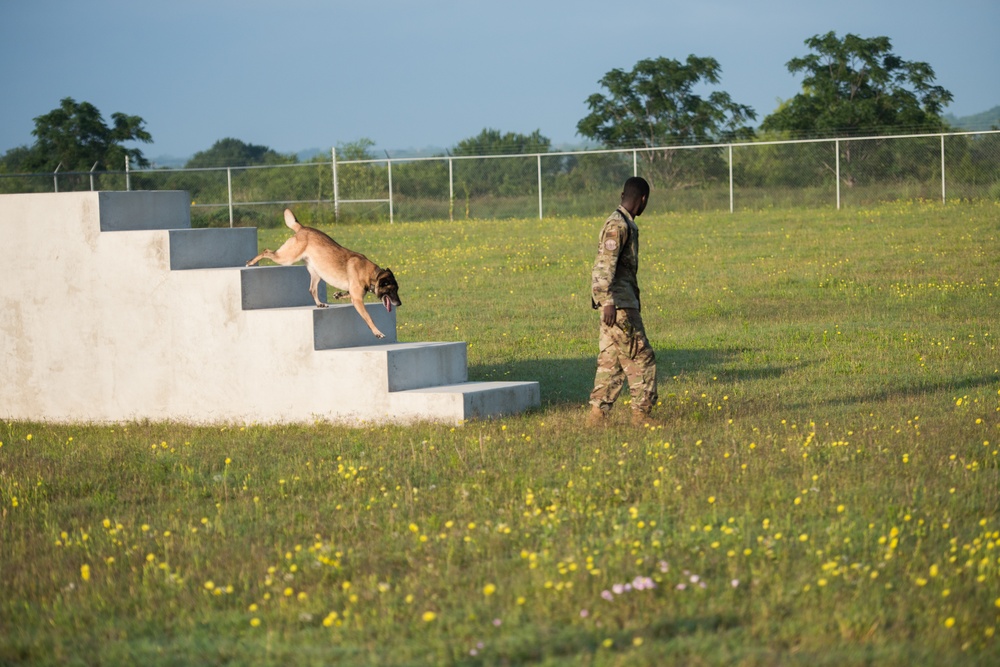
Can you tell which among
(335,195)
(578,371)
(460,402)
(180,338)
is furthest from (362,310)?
(335,195)

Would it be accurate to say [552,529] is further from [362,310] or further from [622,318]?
[362,310]

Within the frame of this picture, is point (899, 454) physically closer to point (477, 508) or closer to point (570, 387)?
point (477, 508)

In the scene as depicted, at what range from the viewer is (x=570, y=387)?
12836 mm

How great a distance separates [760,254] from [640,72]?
25.4 metres

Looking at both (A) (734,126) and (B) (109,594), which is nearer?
(B) (109,594)

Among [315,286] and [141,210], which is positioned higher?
[141,210]

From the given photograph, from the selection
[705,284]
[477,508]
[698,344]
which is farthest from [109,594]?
[705,284]

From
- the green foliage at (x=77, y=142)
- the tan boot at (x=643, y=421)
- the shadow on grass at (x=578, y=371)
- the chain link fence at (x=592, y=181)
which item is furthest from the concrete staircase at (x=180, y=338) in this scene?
the green foliage at (x=77, y=142)

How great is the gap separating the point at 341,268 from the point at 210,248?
1.57 m

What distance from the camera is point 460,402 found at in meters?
10.6

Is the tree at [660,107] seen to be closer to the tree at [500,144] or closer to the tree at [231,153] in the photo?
the tree at [500,144]

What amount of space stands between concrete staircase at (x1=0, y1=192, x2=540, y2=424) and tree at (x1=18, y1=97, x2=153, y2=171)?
35.0m

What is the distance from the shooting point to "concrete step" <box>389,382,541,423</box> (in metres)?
10.6

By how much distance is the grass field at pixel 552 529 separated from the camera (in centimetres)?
540
